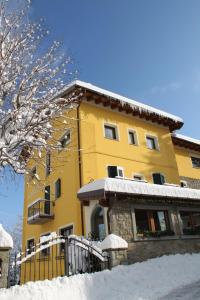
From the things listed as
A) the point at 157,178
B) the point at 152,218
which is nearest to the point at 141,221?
the point at 152,218

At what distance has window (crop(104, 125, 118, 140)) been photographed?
69.7ft

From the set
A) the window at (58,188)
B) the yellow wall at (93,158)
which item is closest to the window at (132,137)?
the yellow wall at (93,158)

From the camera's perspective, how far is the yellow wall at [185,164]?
85.6 feet

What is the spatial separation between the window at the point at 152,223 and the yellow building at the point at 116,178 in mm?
47

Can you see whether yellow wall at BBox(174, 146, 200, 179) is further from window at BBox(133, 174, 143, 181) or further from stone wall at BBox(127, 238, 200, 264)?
stone wall at BBox(127, 238, 200, 264)

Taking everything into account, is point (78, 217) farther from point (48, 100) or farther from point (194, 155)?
point (194, 155)

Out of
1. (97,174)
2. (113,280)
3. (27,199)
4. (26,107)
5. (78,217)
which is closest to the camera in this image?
(113,280)

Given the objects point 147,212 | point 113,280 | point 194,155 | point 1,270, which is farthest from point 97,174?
point 194,155

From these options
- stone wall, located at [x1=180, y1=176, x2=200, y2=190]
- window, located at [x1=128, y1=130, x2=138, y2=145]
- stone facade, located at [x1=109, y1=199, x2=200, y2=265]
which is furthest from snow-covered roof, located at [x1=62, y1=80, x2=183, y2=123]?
stone facade, located at [x1=109, y1=199, x2=200, y2=265]

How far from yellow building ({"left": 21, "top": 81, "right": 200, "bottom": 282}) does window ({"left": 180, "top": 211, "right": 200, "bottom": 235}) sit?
52 mm

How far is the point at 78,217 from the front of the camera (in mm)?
17016

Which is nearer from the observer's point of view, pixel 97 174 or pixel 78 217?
pixel 78 217

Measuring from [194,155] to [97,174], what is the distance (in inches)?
511

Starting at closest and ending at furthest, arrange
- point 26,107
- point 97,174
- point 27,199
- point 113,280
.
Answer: point 113,280 → point 26,107 → point 97,174 → point 27,199
